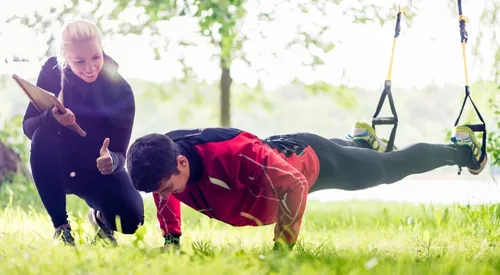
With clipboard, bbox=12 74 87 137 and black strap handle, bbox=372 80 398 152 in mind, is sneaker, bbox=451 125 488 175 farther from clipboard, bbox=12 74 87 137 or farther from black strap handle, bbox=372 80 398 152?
clipboard, bbox=12 74 87 137

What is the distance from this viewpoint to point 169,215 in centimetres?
285

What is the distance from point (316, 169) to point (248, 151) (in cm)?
55

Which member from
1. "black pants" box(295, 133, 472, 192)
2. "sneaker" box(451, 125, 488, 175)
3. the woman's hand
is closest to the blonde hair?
the woman's hand

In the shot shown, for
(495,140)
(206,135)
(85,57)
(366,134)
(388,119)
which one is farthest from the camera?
(495,140)

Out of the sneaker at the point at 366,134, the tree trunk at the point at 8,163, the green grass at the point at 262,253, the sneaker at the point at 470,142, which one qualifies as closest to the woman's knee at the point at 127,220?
the green grass at the point at 262,253

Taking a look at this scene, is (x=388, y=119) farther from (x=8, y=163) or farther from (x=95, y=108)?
(x=8, y=163)

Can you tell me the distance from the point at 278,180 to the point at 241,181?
0.17m

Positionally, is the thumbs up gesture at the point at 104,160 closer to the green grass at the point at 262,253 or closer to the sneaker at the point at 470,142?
the green grass at the point at 262,253

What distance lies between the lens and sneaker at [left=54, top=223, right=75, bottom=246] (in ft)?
9.44

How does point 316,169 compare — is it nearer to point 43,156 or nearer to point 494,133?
point 43,156

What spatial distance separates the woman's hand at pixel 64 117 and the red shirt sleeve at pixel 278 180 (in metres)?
0.83

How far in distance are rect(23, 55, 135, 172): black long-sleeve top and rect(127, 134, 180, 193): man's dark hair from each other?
74 cm

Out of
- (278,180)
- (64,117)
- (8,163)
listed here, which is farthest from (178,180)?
(8,163)

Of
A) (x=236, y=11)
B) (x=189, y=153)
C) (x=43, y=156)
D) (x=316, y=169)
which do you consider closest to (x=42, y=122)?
(x=43, y=156)
